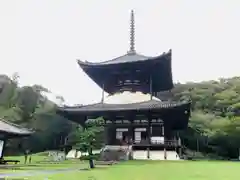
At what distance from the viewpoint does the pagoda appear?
26.2 meters

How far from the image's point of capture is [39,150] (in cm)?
A: 4856

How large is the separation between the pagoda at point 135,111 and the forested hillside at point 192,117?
13.9 m

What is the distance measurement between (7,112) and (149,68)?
27442 millimetres

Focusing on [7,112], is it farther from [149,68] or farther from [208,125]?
[208,125]

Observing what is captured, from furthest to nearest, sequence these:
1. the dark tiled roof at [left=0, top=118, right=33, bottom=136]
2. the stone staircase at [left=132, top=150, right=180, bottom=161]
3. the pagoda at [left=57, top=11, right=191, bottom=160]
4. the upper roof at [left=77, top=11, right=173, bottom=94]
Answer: the upper roof at [left=77, top=11, right=173, bottom=94], the pagoda at [left=57, top=11, right=191, bottom=160], the stone staircase at [left=132, top=150, right=180, bottom=161], the dark tiled roof at [left=0, top=118, right=33, bottom=136]

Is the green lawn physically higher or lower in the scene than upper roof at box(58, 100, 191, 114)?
lower

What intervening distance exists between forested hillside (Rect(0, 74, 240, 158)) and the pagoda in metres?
13.9

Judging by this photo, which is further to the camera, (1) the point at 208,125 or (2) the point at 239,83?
(2) the point at 239,83

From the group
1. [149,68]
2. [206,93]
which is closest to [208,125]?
[206,93]

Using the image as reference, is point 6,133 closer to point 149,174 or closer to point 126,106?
point 126,106

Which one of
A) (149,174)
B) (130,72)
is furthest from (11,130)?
(149,174)

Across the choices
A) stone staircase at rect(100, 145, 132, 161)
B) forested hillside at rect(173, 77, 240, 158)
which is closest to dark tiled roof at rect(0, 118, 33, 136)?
stone staircase at rect(100, 145, 132, 161)

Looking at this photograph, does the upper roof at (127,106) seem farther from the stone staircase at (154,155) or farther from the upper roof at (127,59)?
the upper roof at (127,59)

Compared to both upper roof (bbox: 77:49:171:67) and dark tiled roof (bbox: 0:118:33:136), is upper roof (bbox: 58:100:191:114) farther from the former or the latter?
dark tiled roof (bbox: 0:118:33:136)
